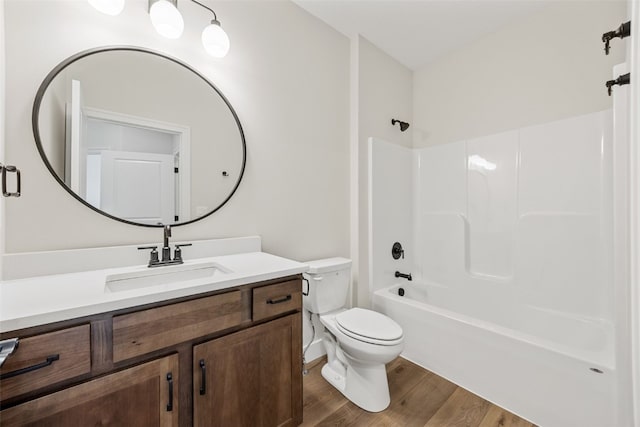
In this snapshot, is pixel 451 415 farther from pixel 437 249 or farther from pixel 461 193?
pixel 461 193

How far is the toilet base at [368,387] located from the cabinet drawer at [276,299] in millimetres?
642

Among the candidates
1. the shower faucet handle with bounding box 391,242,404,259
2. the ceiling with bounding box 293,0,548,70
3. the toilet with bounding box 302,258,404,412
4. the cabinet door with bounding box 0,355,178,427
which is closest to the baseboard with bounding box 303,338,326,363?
the toilet with bounding box 302,258,404,412

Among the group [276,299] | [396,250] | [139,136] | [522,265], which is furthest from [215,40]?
[522,265]

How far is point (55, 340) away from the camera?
2.22ft

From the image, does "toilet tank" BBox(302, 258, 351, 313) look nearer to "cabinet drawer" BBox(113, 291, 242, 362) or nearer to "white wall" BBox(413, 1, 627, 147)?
"cabinet drawer" BBox(113, 291, 242, 362)

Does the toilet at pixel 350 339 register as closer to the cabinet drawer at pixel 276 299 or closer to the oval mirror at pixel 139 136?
the cabinet drawer at pixel 276 299

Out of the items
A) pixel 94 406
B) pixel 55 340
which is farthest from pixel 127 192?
pixel 94 406

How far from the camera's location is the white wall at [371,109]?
2105mm

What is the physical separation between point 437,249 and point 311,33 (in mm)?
2075

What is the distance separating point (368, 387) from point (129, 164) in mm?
1718

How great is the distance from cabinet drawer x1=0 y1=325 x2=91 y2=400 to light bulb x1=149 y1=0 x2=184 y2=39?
1.30m

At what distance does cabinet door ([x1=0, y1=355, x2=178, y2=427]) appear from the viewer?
2.17ft

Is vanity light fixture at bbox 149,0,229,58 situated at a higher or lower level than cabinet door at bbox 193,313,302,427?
higher

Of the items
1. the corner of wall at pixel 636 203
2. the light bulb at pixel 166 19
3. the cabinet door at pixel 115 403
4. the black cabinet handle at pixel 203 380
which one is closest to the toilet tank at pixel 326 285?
the black cabinet handle at pixel 203 380
